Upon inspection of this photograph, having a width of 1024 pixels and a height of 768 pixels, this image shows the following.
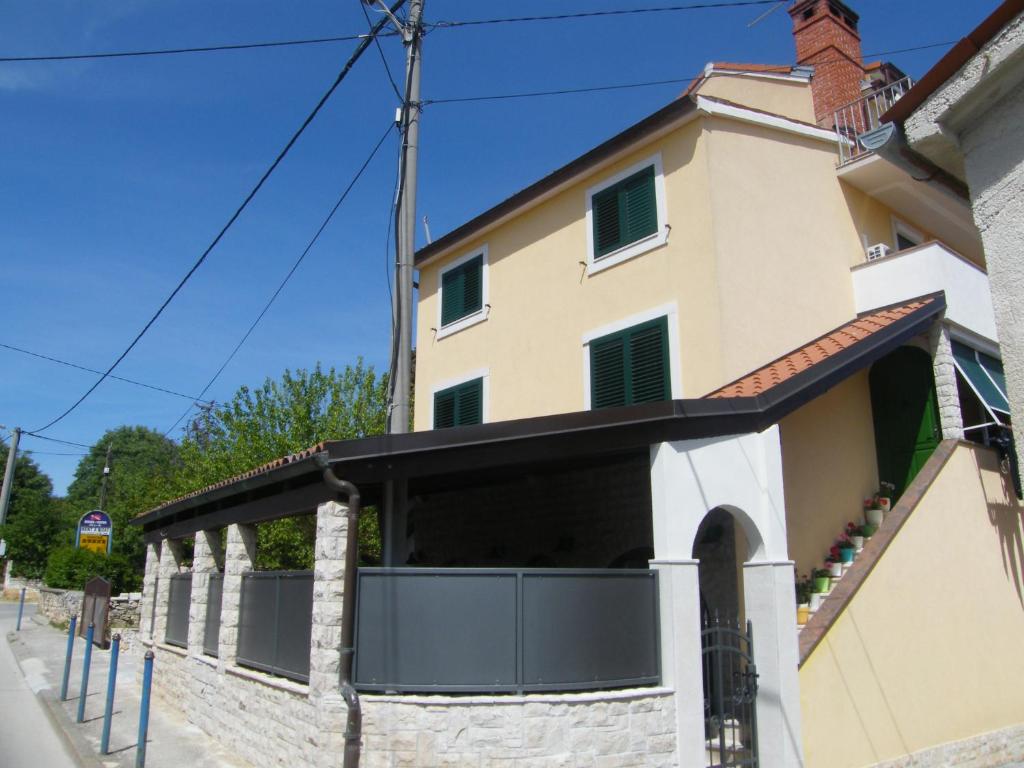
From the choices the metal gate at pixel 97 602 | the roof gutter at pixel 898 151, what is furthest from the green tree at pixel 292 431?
the roof gutter at pixel 898 151

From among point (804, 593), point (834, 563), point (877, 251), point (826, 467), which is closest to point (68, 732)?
point (804, 593)

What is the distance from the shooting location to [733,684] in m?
7.57

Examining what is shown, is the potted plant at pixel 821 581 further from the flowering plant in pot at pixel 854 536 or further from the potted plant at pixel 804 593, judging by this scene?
the flowering plant in pot at pixel 854 536

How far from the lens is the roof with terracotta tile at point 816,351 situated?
9.15 metres

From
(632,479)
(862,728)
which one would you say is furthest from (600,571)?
(632,479)

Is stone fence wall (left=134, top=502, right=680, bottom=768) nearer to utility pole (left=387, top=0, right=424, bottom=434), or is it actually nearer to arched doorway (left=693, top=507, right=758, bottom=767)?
arched doorway (left=693, top=507, right=758, bottom=767)

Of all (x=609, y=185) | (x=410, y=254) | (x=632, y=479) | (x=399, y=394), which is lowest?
(x=632, y=479)

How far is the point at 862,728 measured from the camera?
8.12m

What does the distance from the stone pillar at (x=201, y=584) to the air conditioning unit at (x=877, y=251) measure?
11099 millimetres

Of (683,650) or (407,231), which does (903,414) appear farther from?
(407,231)

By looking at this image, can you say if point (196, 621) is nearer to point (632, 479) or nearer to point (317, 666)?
point (317, 666)

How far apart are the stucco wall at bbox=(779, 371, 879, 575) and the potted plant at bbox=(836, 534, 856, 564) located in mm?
106

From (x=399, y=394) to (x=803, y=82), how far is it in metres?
9.12

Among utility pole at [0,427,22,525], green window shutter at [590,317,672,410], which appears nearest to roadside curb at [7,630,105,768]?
green window shutter at [590,317,672,410]
